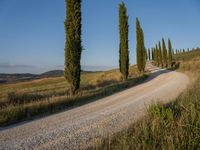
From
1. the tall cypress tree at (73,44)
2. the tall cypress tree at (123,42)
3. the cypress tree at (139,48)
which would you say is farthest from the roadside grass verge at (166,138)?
the cypress tree at (139,48)

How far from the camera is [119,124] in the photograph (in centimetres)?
650

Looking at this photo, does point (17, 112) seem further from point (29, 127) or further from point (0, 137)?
point (0, 137)

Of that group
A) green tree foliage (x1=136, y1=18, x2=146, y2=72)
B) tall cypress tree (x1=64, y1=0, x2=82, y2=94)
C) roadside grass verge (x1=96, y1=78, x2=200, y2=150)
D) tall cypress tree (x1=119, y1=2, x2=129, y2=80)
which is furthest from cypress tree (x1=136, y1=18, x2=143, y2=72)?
roadside grass verge (x1=96, y1=78, x2=200, y2=150)

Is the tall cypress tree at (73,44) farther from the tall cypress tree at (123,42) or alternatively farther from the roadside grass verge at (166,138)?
the tall cypress tree at (123,42)

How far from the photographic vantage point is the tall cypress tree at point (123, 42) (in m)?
26.3

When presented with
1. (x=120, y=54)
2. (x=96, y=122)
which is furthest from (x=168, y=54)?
(x=96, y=122)

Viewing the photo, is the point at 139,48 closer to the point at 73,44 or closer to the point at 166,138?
the point at 73,44

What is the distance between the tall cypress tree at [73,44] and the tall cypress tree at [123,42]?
11510 millimetres

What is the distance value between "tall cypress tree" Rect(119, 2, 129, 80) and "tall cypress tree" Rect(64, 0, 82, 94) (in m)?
11.5

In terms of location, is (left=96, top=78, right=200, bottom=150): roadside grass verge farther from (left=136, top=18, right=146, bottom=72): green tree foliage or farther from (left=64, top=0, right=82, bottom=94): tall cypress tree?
(left=136, top=18, right=146, bottom=72): green tree foliage

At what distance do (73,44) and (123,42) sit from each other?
1259 centimetres

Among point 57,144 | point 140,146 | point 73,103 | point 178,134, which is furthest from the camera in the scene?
point 73,103

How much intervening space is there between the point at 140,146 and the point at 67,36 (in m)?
13.1

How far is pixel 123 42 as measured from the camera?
26875 mm
